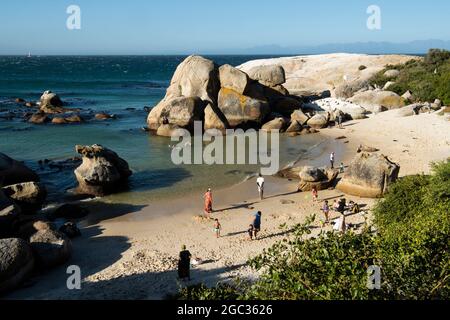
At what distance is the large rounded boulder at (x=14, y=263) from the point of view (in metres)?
14.6

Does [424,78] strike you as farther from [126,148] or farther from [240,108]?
[126,148]

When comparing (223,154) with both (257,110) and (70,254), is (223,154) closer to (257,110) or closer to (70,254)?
(257,110)

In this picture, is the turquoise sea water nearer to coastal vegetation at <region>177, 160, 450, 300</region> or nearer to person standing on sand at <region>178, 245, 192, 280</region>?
person standing on sand at <region>178, 245, 192, 280</region>

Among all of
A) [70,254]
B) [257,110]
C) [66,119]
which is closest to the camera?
[70,254]

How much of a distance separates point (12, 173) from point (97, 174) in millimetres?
4919

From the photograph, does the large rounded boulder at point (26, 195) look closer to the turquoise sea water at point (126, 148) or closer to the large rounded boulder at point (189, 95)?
the turquoise sea water at point (126, 148)

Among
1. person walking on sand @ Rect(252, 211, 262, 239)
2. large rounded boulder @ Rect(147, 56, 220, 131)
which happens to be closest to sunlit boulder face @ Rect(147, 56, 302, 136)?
large rounded boulder @ Rect(147, 56, 220, 131)

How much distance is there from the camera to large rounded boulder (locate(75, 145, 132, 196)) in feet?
84.1

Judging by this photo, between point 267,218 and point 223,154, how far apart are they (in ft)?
46.1

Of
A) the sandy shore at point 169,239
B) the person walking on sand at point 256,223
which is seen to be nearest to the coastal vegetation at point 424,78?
the sandy shore at point 169,239

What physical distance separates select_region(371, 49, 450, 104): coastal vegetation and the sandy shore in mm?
17481

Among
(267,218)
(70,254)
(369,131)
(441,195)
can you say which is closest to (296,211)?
(267,218)

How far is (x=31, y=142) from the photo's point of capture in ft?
131

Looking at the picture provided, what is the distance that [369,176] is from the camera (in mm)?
23453
